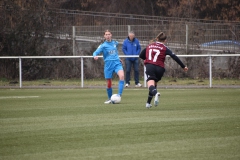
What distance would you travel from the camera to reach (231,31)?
25641 millimetres

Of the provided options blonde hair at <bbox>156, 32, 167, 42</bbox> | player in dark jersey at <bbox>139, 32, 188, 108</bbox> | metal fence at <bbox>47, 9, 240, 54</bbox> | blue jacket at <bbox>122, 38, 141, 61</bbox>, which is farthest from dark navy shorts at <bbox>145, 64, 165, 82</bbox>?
metal fence at <bbox>47, 9, 240, 54</bbox>

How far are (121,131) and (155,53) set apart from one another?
4.19m

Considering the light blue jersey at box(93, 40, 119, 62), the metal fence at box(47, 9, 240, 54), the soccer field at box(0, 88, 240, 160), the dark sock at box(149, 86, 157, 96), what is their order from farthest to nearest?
the metal fence at box(47, 9, 240, 54) → the light blue jersey at box(93, 40, 119, 62) → the dark sock at box(149, 86, 157, 96) → the soccer field at box(0, 88, 240, 160)

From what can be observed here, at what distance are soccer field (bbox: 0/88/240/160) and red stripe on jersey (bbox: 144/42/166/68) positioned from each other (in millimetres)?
1080

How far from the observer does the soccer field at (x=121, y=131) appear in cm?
759

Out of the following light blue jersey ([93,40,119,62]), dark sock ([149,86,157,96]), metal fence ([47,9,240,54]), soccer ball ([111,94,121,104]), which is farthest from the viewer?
metal fence ([47,9,240,54])

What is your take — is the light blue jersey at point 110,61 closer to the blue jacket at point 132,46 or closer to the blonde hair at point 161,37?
the blonde hair at point 161,37

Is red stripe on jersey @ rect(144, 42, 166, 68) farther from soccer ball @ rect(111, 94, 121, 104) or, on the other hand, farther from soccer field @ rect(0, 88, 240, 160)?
soccer ball @ rect(111, 94, 121, 104)

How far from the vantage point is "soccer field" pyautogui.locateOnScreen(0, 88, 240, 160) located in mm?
7590

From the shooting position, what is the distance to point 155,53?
1341 centimetres

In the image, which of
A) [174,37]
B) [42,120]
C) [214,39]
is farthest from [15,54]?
[42,120]

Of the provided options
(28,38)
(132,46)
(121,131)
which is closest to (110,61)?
(121,131)

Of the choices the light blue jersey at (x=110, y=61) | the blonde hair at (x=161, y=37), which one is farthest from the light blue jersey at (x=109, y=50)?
the blonde hair at (x=161, y=37)

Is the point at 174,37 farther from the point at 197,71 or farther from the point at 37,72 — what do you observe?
the point at 37,72
